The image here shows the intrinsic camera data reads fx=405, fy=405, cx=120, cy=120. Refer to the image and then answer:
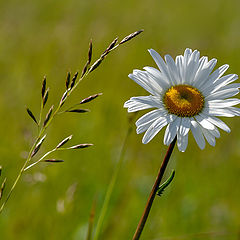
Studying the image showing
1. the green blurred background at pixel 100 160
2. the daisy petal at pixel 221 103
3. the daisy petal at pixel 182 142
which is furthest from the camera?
the green blurred background at pixel 100 160

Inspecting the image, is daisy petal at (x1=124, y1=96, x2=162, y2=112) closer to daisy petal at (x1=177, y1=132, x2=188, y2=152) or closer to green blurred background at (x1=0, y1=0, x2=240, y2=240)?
daisy petal at (x1=177, y1=132, x2=188, y2=152)

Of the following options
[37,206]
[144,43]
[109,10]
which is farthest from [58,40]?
[37,206]

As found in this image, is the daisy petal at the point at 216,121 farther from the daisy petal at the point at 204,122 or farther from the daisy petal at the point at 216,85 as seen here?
the daisy petal at the point at 216,85

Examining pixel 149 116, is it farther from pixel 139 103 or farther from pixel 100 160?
pixel 100 160

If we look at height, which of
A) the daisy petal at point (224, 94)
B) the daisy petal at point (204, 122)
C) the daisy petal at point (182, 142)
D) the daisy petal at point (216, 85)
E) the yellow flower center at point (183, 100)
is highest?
the daisy petal at point (216, 85)

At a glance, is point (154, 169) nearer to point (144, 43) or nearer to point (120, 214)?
point (120, 214)

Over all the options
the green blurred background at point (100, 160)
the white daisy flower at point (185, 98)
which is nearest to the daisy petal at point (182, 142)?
the white daisy flower at point (185, 98)

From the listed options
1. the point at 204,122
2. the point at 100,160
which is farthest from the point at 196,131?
the point at 100,160
